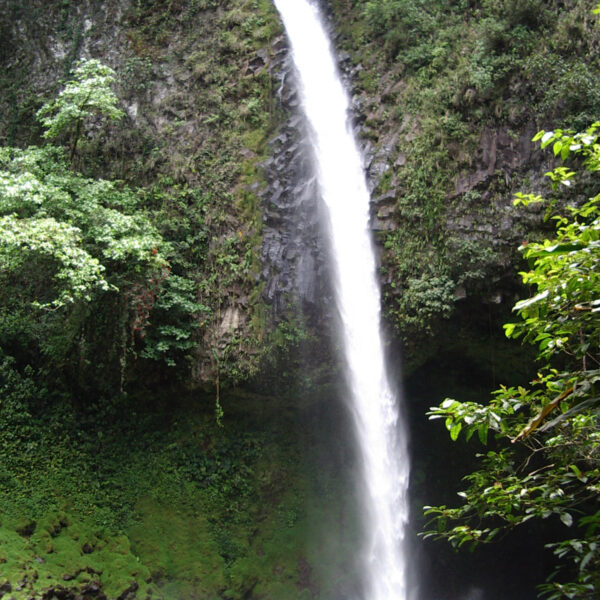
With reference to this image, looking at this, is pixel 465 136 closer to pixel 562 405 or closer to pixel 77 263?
pixel 77 263

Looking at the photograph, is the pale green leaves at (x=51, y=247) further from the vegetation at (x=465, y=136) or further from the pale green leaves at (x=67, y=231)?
the vegetation at (x=465, y=136)

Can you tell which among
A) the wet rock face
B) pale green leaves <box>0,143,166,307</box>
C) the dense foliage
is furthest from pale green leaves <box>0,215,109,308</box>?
the dense foliage

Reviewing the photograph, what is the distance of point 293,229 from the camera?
10.5 meters

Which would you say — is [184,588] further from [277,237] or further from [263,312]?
[277,237]

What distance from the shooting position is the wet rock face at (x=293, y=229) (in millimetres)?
10133

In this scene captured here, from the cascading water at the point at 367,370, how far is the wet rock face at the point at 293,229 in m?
0.26

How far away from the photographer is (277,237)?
10461 millimetres

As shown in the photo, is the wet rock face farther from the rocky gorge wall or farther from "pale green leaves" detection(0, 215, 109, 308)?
"pale green leaves" detection(0, 215, 109, 308)

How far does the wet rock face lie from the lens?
33.2 ft

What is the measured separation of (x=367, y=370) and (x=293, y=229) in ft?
9.81

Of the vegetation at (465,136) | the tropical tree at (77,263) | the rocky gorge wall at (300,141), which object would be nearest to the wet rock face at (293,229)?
the rocky gorge wall at (300,141)

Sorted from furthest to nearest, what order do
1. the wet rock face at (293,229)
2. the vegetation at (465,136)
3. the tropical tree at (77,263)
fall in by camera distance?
the wet rock face at (293,229) → the vegetation at (465,136) → the tropical tree at (77,263)

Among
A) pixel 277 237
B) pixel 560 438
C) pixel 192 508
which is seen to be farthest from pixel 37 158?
pixel 560 438

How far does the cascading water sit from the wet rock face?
0.26 metres
